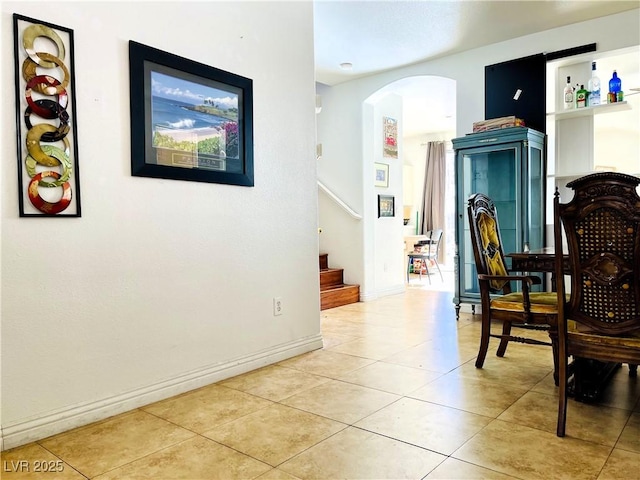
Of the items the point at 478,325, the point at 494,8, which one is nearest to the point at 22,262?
the point at 478,325

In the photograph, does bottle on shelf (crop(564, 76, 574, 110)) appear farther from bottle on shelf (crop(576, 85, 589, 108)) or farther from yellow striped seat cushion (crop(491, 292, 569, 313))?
yellow striped seat cushion (crop(491, 292, 569, 313))

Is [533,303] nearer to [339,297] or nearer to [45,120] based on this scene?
[45,120]

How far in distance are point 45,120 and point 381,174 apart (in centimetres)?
459

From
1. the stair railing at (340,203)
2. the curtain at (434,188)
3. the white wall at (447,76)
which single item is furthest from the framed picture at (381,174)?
the curtain at (434,188)

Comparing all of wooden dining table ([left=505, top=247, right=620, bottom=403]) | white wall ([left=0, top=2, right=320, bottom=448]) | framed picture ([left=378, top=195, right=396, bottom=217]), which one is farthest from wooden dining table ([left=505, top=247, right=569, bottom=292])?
framed picture ([left=378, top=195, right=396, bottom=217])

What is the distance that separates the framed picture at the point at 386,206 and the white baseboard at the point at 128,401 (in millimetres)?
3182

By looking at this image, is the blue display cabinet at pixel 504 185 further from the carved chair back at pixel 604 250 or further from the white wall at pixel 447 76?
the carved chair back at pixel 604 250

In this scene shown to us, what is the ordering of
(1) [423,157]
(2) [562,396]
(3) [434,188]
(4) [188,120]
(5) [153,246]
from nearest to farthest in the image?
1. (2) [562,396]
2. (5) [153,246]
3. (4) [188,120]
4. (3) [434,188]
5. (1) [423,157]

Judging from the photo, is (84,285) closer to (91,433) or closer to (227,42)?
(91,433)

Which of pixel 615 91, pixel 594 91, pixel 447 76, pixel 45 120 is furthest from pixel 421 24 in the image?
pixel 45 120

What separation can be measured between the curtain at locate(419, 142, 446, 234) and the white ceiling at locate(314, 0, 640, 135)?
4.83m

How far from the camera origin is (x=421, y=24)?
4168mm

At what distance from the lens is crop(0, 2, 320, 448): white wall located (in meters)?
2.05

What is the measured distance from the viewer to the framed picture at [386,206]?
616 cm
